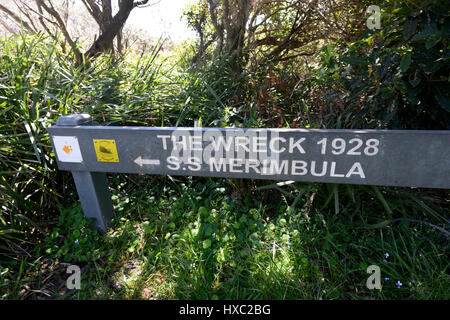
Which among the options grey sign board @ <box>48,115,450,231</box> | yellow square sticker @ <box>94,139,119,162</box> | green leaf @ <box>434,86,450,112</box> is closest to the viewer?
grey sign board @ <box>48,115,450,231</box>

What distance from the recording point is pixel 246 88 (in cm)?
275

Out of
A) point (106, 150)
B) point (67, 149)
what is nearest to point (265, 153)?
point (106, 150)

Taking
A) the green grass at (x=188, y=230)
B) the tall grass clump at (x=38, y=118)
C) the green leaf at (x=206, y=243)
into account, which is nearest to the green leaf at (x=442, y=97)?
the green grass at (x=188, y=230)

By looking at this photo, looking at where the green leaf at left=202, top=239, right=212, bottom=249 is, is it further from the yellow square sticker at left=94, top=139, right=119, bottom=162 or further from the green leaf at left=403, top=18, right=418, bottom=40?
the green leaf at left=403, top=18, right=418, bottom=40

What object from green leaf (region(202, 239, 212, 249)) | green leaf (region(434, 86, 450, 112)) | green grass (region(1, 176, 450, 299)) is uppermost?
green leaf (region(434, 86, 450, 112))

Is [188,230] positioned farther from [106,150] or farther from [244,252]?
[106,150]

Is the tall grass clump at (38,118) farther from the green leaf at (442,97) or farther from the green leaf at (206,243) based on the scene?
the green leaf at (442,97)

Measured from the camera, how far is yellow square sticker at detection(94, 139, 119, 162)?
4.97 ft

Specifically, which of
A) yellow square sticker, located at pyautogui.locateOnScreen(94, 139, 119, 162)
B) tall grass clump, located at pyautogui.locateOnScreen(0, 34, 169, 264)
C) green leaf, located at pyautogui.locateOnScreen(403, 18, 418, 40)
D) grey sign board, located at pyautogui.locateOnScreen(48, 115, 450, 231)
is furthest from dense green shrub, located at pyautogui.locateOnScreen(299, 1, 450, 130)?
tall grass clump, located at pyautogui.locateOnScreen(0, 34, 169, 264)

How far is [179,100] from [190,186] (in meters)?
0.79

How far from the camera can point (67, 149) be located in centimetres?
155

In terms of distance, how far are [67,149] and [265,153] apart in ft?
3.84

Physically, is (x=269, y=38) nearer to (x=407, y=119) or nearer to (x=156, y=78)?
(x=156, y=78)
